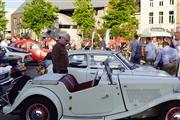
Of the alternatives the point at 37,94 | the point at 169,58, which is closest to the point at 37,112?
the point at 37,94

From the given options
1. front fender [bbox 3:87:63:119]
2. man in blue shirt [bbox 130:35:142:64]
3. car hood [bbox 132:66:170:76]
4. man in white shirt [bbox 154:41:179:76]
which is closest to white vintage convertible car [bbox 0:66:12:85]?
front fender [bbox 3:87:63:119]

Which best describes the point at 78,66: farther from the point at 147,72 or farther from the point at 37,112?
the point at 37,112

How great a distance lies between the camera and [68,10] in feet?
316

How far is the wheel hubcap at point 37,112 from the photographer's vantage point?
7953 millimetres

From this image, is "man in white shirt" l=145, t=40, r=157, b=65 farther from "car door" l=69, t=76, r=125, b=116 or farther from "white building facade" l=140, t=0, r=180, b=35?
"white building facade" l=140, t=0, r=180, b=35

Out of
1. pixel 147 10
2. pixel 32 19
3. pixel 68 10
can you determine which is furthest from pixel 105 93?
pixel 68 10

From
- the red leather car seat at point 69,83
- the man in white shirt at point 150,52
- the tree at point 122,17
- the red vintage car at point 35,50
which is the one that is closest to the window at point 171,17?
the tree at point 122,17

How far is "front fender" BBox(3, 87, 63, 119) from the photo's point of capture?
7852 mm

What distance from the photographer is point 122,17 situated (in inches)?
2302

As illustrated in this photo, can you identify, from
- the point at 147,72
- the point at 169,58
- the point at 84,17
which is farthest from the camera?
the point at 84,17

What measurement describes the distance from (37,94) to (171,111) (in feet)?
7.79

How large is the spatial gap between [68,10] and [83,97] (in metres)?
89.4

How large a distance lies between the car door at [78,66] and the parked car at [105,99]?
298cm

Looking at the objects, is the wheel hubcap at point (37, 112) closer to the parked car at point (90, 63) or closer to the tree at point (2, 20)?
the parked car at point (90, 63)
